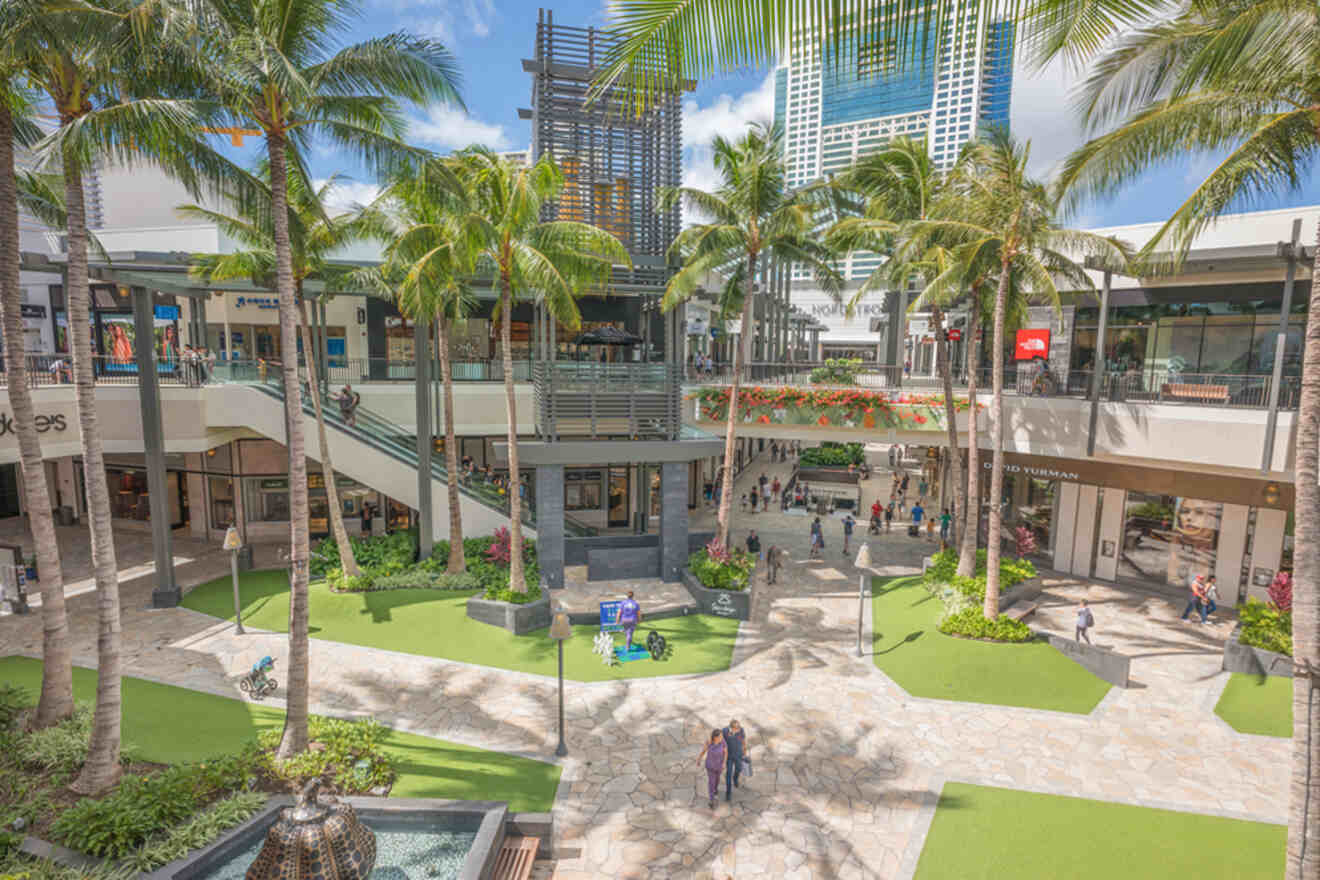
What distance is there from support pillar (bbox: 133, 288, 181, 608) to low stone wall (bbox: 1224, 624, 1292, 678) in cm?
2690

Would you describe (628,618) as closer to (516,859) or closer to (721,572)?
(721,572)

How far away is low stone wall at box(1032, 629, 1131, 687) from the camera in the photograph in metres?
14.6

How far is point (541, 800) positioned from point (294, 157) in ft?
36.2

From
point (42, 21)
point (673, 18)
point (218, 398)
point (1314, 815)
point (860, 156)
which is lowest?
point (1314, 815)

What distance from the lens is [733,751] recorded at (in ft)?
34.8

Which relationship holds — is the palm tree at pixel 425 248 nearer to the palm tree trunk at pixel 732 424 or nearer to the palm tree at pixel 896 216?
the palm tree trunk at pixel 732 424

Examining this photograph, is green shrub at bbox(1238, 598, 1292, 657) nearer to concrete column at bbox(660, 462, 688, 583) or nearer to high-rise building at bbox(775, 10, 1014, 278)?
concrete column at bbox(660, 462, 688, 583)

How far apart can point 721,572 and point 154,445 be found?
1620 centimetres

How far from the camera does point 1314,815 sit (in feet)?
24.0

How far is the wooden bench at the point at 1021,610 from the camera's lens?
17984 millimetres

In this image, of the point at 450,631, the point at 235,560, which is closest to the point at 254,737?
the point at 450,631

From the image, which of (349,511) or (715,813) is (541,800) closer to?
(715,813)

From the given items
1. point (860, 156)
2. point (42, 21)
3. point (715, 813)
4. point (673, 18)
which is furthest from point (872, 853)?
point (860, 156)

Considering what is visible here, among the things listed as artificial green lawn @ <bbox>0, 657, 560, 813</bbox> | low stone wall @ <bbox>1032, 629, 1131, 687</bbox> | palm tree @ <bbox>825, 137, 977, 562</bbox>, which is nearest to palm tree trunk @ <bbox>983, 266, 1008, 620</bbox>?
low stone wall @ <bbox>1032, 629, 1131, 687</bbox>
